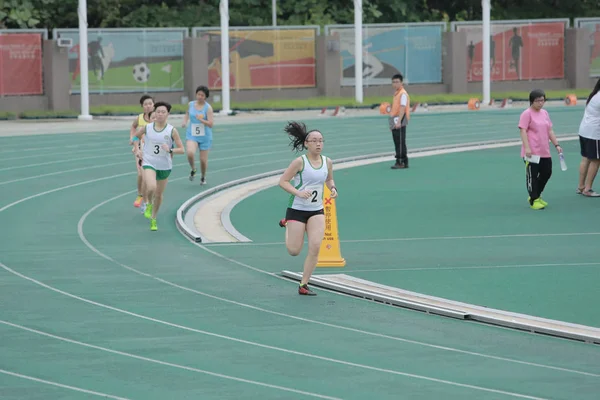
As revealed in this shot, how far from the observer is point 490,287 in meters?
13.7

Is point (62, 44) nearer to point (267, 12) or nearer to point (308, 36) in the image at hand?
point (308, 36)

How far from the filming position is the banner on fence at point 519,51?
52.4 metres

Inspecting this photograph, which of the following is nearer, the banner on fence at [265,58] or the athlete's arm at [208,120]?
the athlete's arm at [208,120]

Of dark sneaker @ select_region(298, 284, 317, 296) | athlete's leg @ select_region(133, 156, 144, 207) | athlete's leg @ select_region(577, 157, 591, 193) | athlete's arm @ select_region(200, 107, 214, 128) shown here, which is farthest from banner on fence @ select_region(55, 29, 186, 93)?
dark sneaker @ select_region(298, 284, 317, 296)

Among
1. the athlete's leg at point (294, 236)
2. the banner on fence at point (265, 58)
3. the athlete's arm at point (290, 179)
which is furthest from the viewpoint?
the banner on fence at point (265, 58)

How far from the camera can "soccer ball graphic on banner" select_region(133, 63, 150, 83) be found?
4706 cm

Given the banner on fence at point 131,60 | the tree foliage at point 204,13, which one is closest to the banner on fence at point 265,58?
the banner on fence at point 131,60

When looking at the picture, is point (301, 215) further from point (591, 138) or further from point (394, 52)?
point (394, 52)

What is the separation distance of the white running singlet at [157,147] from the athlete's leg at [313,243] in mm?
5800

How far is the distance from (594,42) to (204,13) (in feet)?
55.1

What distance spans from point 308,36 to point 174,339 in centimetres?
3958

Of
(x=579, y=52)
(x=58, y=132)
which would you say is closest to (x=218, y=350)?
(x=58, y=132)

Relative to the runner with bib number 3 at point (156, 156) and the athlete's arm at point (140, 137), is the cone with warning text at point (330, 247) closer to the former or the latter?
the runner with bib number 3 at point (156, 156)

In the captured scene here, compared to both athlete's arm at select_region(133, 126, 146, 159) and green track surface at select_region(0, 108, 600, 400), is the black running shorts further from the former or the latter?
athlete's arm at select_region(133, 126, 146, 159)
